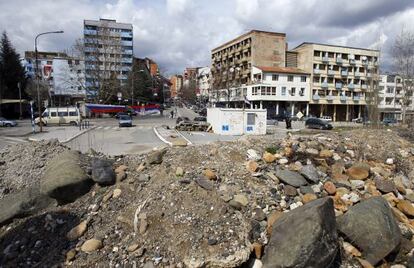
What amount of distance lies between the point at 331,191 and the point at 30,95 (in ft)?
242

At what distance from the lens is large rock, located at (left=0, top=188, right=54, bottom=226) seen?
240 inches

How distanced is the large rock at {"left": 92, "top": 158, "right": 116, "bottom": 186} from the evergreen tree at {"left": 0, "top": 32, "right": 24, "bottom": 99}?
64.0 meters

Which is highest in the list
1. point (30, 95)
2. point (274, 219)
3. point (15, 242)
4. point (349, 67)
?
point (349, 67)

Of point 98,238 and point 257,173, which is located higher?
point 257,173

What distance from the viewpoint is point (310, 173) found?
6891mm

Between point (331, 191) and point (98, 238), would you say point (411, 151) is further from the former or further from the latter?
point (98, 238)

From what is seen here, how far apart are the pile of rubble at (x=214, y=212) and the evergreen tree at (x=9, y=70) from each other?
64.4 m

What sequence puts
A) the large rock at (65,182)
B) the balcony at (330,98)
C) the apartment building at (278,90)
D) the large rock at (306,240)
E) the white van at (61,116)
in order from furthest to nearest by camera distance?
the balcony at (330,98) → the apartment building at (278,90) → the white van at (61,116) → the large rock at (65,182) → the large rock at (306,240)

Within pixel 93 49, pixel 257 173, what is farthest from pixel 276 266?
pixel 93 49

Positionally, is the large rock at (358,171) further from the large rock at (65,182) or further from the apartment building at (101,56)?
the apartment building at (101,56)

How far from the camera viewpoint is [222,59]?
3295 inches

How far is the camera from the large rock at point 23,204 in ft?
20.0

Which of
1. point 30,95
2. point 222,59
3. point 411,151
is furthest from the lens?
point 222,59

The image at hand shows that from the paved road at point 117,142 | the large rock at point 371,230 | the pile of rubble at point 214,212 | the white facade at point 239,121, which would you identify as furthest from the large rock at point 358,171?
the white facade at point 239,121
